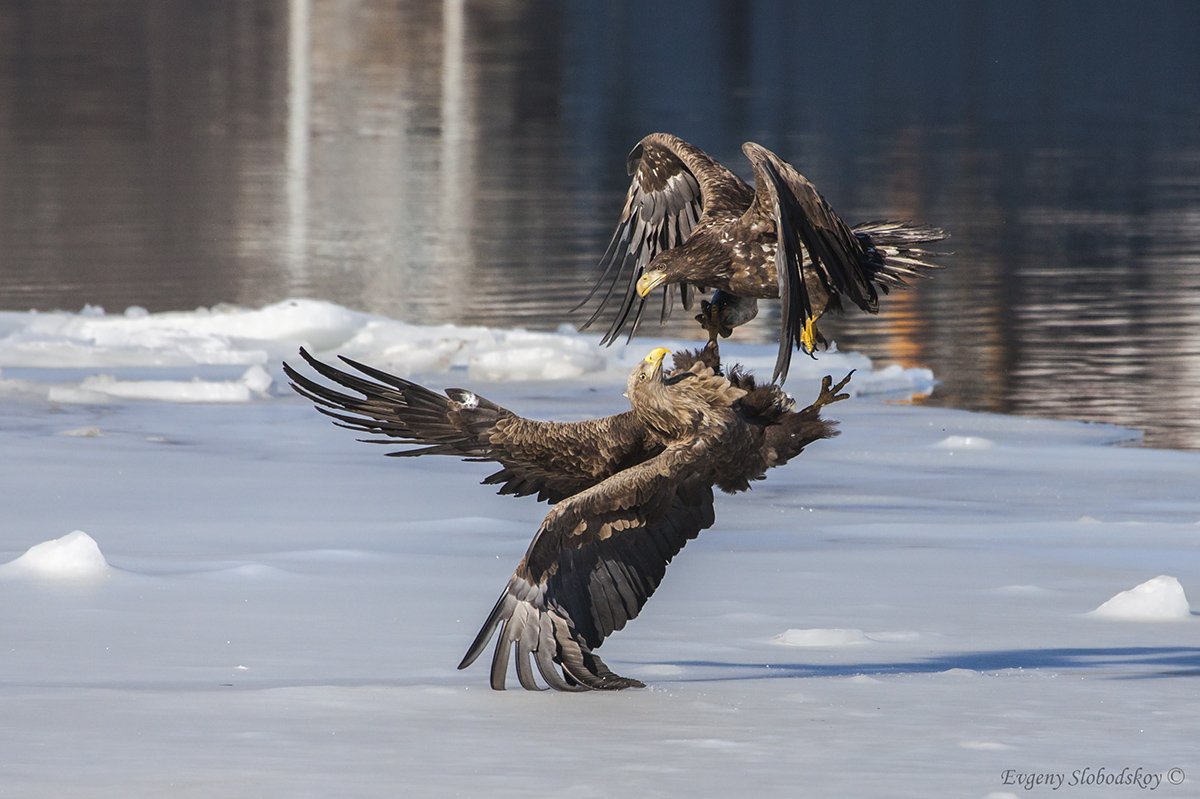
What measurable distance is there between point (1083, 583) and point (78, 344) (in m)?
7.86

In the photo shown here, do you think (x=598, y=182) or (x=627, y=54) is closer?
(x=598, y=182)

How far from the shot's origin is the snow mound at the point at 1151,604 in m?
7.24

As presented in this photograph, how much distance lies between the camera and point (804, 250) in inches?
303

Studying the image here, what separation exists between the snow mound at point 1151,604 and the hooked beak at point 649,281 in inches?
71.2

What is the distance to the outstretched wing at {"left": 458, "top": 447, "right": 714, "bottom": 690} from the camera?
5926mm

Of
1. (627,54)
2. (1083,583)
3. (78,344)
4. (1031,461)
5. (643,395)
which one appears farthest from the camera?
(627,54)

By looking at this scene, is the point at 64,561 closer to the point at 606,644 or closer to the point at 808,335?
the point at 606,644

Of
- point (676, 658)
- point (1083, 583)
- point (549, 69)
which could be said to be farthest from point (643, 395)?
point (549, 69)

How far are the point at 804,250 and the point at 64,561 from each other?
8.75ft

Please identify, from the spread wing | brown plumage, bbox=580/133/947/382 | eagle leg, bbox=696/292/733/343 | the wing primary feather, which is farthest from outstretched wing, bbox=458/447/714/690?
eagle leg, bbox=696/292/733/343

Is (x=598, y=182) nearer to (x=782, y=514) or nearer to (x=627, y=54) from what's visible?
(x=782, y=514)

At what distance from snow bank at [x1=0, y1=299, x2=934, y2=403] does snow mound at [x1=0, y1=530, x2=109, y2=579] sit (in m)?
4.68

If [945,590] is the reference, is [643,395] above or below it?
above

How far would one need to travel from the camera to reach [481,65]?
4544 cm
